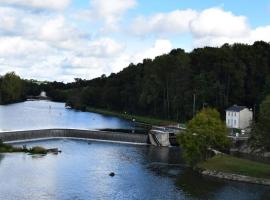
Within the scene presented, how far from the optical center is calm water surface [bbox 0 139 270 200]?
54188 mm

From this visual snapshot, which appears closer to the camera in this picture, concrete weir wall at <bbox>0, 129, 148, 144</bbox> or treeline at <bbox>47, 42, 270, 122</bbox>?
concrete weir wall at <bbox>0, 129, 148, 144</bbox>

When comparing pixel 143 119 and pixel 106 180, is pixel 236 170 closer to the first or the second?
pixel 106 180

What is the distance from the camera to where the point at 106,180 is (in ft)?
201

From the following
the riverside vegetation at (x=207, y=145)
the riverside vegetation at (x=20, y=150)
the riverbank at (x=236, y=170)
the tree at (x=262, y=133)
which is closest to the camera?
the riverbank at (x=236, y=170)

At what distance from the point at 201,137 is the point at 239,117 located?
47.0 m

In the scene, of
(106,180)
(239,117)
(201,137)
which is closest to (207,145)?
(201,137)

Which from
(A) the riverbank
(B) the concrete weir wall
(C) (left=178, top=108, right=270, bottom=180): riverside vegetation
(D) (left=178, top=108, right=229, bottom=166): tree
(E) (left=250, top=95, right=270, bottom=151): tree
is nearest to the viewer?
(A) the riverbank

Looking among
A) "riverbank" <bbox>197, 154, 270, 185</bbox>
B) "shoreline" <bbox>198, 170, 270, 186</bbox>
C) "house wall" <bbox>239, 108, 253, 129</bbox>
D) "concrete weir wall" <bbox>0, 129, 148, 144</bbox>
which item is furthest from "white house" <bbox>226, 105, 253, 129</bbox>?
"shoreline" <bbox>198, 170, 270, 186</bbox>

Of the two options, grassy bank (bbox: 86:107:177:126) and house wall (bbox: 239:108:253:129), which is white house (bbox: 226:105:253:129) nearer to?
house wall (bbox: 239:108:253:129)

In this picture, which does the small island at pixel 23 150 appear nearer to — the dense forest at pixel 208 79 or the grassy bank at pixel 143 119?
the grassy bank at pixel 143 119

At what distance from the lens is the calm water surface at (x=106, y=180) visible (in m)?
54.2

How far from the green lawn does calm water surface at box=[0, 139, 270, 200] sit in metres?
2.94

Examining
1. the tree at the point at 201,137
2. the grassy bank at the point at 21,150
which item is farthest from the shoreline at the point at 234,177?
the grassy bank at the point at 21,150

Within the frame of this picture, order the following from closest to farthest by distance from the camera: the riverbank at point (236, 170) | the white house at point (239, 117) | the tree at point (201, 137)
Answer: the riverbank at point (236, 170) < the tree at point (201, 137) < the white house at point (239, 117)
